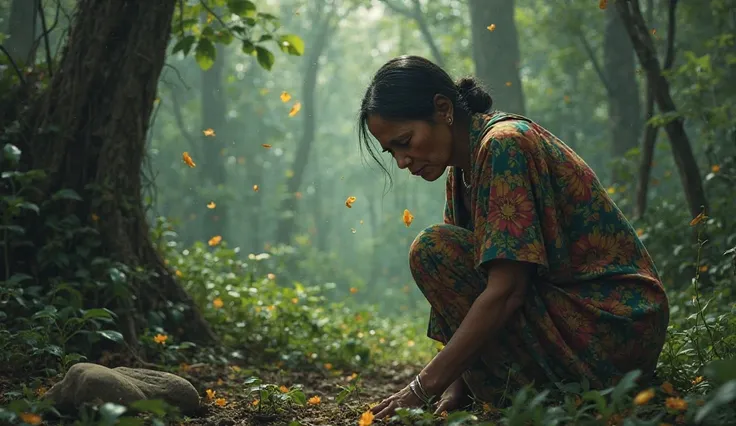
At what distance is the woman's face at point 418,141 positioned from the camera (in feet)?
9.11

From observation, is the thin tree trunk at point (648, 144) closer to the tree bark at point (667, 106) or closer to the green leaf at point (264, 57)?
the tree bark at point (667, 106)

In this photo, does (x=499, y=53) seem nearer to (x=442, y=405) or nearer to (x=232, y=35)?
(x=232, y=35)

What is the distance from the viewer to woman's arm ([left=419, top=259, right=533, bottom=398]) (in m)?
2.47

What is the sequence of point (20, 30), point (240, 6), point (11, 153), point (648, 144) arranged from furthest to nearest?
point (648, 144), point (20, 30), point (240, 6), point (11, 153)

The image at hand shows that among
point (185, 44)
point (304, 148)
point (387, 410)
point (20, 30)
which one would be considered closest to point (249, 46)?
point (185, 44)

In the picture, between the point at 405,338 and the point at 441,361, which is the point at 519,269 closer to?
the point at 441,361

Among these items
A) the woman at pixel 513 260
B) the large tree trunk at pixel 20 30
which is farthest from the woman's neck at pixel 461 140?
the large tree trunk at pixel 20 30

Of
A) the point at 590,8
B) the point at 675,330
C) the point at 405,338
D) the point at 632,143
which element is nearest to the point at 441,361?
the point at 675,330

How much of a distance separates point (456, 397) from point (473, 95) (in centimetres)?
114

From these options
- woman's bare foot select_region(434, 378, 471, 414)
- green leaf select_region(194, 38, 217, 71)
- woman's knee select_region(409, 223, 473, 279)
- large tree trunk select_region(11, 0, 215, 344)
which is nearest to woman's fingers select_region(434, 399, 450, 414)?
woman's bare foot select_region(434, 378, 471, 414)

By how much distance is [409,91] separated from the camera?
2760mm

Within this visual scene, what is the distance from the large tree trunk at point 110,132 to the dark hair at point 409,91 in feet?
6.64

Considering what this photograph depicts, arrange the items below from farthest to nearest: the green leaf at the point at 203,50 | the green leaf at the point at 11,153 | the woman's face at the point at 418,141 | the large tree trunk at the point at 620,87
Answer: the large tree trunk at the point at 620,87
the green leaf at the point at 203,50
the green leaf at the point at 11,153
the woman's face at the point at 418,141

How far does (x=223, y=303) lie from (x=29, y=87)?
1.94 meters
